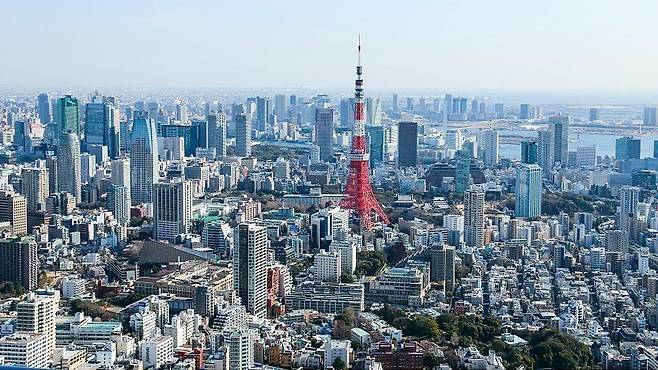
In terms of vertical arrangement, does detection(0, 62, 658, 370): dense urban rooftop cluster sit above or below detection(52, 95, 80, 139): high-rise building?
below

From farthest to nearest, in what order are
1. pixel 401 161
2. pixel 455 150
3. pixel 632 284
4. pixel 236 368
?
pixel 455 150 → pixel 401 161 → pixel 632 284 → pixel 236 368

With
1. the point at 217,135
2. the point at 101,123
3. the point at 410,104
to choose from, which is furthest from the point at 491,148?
the point at 101,123

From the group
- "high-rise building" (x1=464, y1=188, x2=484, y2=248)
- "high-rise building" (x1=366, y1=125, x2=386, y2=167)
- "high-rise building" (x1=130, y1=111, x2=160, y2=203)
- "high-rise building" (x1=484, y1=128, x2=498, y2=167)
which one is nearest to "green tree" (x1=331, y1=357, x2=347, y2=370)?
"high-rise building" (x1=464, y1=188, x2=484, y2=248)

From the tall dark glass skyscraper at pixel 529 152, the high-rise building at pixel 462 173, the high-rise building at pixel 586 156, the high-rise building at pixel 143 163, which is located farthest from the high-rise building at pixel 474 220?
the high-rise building at pixel 586 156

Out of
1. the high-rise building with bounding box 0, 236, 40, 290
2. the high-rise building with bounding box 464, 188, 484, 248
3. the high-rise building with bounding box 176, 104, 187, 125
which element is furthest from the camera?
the high-rise building with bounding box 176, 104, 187, 125

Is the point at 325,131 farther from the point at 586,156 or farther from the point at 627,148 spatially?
the point at 627,148

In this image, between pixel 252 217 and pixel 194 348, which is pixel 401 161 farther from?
pixel 194 348

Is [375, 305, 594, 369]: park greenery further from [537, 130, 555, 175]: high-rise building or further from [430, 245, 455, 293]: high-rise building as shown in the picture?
[537, 130, 555, 175]: high-rise building

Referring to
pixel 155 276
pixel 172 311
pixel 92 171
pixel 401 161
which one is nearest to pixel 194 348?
pixel 172 311
